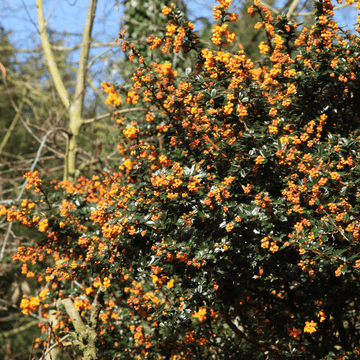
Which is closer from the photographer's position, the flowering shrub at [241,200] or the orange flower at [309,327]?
the flowering shrub at [241,200]

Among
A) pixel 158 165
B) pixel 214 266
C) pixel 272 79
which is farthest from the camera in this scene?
pixel 158 165

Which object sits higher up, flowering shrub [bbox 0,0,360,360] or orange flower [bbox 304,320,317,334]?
flowering shrub [bbox 0,0,360,360]

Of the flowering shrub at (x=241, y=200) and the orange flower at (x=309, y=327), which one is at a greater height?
the flowering shrub at (x=241, y=200)

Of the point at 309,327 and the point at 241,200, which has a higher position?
the point at 241,200

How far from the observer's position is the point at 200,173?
2561 millimetres

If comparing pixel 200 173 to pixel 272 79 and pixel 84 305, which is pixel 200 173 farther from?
pixel 84 305

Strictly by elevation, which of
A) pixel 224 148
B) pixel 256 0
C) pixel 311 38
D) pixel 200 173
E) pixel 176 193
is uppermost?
pixel 256 0

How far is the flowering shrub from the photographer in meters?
2.47

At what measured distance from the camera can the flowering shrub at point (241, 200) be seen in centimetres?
247

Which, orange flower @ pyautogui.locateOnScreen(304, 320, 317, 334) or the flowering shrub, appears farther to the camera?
orange flower @ pyautogui.locateOnScreen(304, 320, 317, 334)

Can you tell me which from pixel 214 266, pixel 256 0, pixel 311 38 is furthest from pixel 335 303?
pixel 256 0

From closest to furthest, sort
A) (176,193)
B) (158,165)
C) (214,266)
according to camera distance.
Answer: (176,193) → (214,266) → (158,165)

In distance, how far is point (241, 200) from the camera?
2.79 meters

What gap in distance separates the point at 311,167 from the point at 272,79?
928mm
